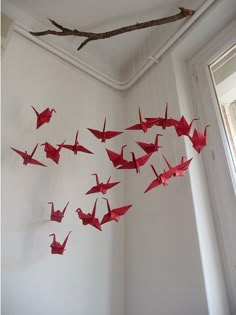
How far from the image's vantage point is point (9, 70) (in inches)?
57.9

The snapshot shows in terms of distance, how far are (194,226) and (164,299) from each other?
39cm

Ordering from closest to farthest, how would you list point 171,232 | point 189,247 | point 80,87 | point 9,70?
point 189,247
point 171,232
point 9,70
point 80,87

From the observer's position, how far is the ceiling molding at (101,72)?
5.02 feet

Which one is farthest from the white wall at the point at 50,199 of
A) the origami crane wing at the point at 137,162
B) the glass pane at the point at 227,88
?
the glass pane at the point at 227,88

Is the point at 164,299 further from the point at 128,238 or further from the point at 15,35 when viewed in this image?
the point at 15,35

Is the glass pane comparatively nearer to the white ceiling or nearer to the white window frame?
the white window frame

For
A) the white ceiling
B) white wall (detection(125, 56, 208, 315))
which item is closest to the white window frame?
white wall (detection(125, 56, 208, 315))

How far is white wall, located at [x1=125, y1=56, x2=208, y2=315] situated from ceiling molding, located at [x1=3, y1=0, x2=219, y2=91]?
0.31ft

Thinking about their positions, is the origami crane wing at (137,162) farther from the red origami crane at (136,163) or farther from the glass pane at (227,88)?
the glass pane at (227,88)

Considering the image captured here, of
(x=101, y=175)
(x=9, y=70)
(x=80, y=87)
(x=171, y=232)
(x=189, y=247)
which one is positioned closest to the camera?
(x=189, y=247)

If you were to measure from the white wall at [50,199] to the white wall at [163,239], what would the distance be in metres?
0.10

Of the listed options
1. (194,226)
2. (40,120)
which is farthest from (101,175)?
(194,226)

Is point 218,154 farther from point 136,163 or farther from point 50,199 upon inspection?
point 50,199

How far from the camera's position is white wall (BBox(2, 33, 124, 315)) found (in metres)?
1.13
